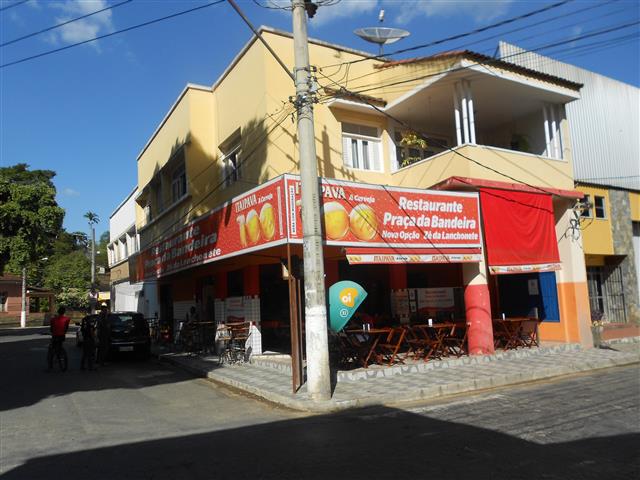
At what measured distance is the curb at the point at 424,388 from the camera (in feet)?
27.8

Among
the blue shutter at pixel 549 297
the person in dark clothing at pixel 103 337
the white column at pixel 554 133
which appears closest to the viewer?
the person in dark clothing at pixel 103 337

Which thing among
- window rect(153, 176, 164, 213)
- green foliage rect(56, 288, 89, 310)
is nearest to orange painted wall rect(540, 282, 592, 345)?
window rect(153, 176, 164, 213)

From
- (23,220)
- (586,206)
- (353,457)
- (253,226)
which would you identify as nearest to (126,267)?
(23,220)

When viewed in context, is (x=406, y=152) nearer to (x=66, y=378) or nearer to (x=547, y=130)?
(x=547, y=130)

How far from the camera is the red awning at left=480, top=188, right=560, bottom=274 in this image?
1287cm

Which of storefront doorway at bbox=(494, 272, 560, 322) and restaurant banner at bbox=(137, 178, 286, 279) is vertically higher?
restaurant banner at bbox=(137, 178, 286, 279)

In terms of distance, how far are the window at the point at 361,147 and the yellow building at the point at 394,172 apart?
0.04 metres

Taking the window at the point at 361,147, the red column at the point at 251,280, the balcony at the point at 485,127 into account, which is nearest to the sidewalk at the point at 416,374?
the red column at the point at 251,280

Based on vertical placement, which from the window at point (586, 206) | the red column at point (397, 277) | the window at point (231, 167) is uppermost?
the window at point (231, 167)

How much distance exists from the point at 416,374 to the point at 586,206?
8.55m

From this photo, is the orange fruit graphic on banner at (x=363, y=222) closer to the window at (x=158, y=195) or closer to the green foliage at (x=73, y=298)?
the window at (x=158, y=195)

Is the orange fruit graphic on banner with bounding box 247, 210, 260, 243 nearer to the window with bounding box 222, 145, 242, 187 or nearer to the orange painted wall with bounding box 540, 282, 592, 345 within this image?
the window with bounding box 222, 145, 242, 187

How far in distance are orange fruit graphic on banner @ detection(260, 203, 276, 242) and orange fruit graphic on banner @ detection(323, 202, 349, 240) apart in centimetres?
107

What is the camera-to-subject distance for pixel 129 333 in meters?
16.3
